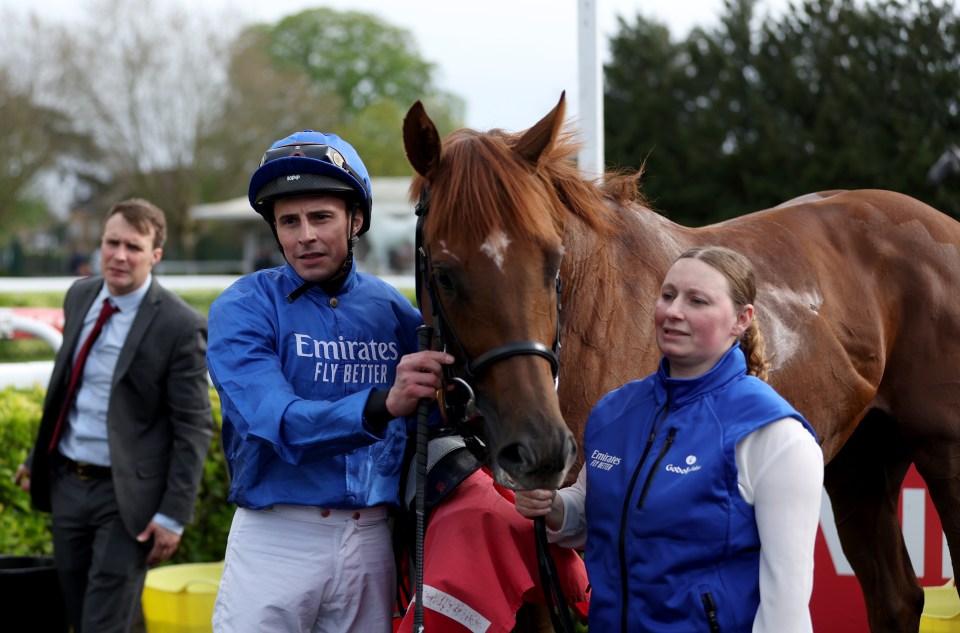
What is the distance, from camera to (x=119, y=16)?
31625 mm

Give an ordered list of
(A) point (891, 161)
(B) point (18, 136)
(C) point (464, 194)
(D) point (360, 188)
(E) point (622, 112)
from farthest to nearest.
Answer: (B) point (18, 136) → (E) point (622, 112) → (A) point (891, 161) → (D) point (360, 188) → (C) point (464, 194)

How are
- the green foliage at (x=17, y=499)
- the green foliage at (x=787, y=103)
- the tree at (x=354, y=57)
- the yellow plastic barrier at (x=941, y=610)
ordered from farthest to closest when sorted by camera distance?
1. the tree at (x=354, y=57)
2. the green foliage at (x=787, y=103)
3. the green foliage at (x=17, y=499)
4. the yellow plastic barrier at (x=941, y=610)

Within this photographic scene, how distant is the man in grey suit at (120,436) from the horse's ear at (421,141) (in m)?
2.05

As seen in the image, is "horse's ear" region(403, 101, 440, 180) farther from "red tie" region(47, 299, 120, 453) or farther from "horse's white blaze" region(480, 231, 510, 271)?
"red tie" region(47, 299, 120, 453)

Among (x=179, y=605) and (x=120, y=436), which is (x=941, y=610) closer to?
(x=179, y=605)

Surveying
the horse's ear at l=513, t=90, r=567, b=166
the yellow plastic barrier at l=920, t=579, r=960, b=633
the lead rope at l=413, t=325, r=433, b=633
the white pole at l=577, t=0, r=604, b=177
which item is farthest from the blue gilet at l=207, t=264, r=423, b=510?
the yellow plastic barrier at l=920, t=579, r=960, b=633

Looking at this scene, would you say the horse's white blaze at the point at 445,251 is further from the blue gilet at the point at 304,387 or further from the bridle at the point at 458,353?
the blue gilet at the point at 304,387

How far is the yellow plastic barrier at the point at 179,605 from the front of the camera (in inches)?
151

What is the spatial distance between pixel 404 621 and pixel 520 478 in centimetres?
52

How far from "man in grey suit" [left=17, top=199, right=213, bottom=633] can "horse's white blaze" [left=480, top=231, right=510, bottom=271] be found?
2.26 metres

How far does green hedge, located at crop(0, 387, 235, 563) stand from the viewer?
4.51 m

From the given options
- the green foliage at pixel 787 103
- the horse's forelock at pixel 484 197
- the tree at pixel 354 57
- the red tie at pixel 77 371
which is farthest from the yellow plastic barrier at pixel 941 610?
the tree at pixel 354 57

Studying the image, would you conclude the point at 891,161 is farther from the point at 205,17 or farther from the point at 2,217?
the point at 2,217

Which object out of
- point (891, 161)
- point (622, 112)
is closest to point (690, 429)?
point (891, 161)
